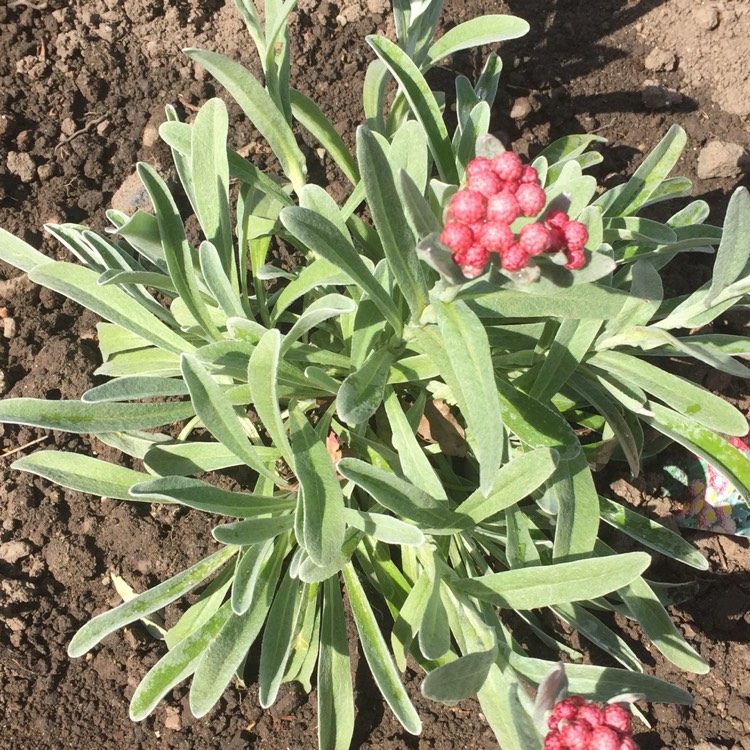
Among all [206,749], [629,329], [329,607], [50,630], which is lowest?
[206,749]

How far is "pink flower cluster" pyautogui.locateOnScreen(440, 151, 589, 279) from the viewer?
1.01 meters

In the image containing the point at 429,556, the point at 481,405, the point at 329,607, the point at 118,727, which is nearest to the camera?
the point at 481,405

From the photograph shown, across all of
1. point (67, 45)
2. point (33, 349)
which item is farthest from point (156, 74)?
point (33, 349)

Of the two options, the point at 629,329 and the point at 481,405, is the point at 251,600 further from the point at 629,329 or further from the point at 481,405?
the point at 629,329

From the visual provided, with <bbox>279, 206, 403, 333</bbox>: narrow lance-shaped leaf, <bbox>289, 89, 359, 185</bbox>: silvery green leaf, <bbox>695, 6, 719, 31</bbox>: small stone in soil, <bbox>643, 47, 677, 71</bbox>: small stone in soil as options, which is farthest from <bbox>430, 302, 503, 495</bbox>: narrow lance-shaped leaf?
<bbox>695, 6, 719, 31</bbox>: small stone in soil

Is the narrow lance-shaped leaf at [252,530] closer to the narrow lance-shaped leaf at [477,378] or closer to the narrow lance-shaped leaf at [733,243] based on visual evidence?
the narrow lance-shaped leaf at [477,378]

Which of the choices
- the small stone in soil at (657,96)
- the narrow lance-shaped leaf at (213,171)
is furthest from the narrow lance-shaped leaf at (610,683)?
the small stone in soil at (657,96)

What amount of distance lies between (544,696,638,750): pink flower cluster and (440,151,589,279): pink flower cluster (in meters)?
0.73

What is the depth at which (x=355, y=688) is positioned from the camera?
2232 millimetres

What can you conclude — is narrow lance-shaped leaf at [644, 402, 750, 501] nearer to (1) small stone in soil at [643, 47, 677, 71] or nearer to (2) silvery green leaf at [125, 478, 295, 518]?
(2) silvery green leaf at [125, 478, 295, 518]

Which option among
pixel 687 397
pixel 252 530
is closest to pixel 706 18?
pixel 687 397

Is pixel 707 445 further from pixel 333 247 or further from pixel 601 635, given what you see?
pixel 333 247

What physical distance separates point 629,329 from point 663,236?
1.08ft

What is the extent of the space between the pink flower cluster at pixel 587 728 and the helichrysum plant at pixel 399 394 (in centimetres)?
3
